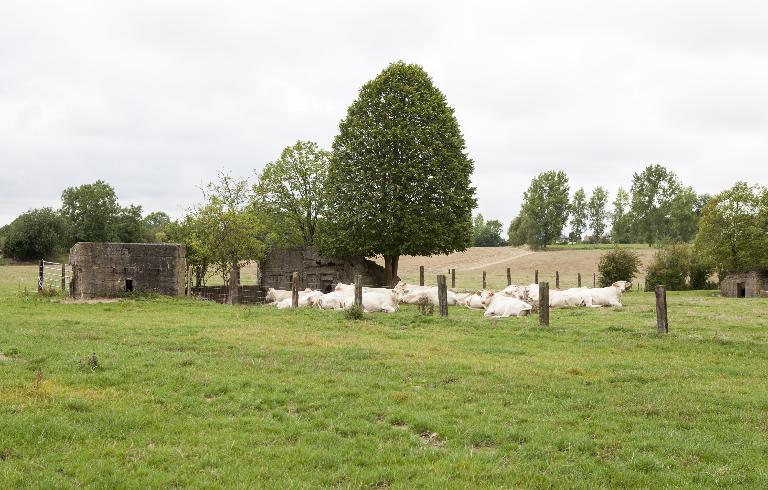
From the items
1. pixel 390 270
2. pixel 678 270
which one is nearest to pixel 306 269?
pixel 390 270

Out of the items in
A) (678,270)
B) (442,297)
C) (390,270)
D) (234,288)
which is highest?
(390,270)

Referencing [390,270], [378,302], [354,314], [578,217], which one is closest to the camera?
[354,314]

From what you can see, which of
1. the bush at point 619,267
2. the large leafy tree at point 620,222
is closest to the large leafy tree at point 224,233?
the bush at point 619,267

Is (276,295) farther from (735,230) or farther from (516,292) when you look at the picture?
(735,230)

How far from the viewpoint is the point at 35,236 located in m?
84.7

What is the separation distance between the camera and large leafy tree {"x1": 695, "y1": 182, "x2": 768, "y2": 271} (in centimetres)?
4514

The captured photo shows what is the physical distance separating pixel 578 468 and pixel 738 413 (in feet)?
13.2

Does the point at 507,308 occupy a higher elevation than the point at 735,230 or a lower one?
lower

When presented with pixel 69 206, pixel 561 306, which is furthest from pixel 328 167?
pixel 69 206

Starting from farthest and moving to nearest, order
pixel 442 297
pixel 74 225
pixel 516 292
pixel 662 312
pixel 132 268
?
1. pixel 74 225
2. pixel 516 292
3. pixel 132 268
4. pixel 442 297
5. pixel 662 312

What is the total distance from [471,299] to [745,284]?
26.1m

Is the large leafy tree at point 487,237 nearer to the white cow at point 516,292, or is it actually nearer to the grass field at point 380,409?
the white cow at point 516,292

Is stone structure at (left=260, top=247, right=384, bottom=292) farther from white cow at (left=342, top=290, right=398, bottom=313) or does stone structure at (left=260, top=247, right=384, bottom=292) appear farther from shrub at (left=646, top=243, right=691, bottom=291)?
shrub at (left=646, top=243, right=691, bottom=291)

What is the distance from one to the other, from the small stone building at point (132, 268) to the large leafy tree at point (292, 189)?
1430cm
